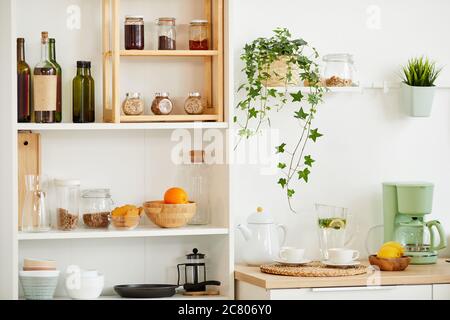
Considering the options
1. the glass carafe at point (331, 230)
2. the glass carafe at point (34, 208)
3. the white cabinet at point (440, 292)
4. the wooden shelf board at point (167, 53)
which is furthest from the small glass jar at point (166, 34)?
the white cabinet at point (440, 292)

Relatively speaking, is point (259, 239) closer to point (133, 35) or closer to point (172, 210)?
point (172, 210)

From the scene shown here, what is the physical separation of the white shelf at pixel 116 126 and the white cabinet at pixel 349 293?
1.89ft

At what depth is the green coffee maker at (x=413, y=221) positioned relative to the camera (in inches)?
133

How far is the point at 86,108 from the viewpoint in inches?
126

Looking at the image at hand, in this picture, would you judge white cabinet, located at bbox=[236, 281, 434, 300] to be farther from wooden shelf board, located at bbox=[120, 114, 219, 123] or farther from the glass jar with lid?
the glass jar with lid

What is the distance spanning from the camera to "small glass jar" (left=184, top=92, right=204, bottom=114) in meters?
3.23

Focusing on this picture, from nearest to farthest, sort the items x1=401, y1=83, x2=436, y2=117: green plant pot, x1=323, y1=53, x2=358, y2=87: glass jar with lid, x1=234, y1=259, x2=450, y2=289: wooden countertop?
x1=234, y1=259, x2=450, y2=289: wooden countertop < x1=323, y1=53, x2=358, y2=87: glass jar with lid < x1=401, y1=83, x2=436, y2=117: green plant pot

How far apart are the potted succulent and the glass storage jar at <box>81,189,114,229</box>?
123 centimetres

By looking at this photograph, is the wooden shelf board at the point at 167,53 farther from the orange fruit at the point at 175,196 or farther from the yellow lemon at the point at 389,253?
the yellow lemon at the point at 389,253

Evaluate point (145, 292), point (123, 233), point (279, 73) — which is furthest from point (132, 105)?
point (145, 292)

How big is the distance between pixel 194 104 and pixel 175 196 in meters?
0.34

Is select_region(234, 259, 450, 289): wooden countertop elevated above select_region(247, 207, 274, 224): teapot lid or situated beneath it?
situated beneath

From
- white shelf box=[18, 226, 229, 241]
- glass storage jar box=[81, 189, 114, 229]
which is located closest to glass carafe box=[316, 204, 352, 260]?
white shelf box=[18, 226, 229, 241]
